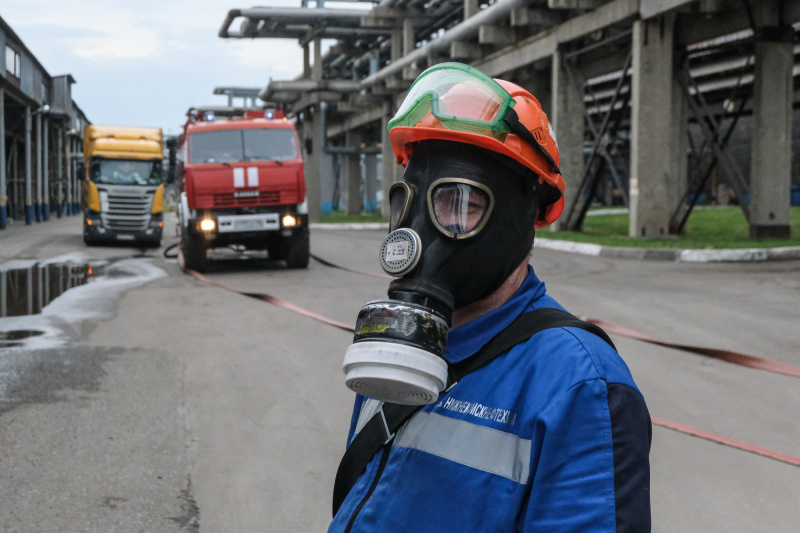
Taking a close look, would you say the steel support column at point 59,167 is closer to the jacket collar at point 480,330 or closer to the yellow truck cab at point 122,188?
the yellow truck cab at point 122,188

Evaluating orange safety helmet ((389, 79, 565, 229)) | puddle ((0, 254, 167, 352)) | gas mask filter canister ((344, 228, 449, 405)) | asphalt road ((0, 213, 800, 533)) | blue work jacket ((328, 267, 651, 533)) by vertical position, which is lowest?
asphalt road ((0, 213, 800, 533))

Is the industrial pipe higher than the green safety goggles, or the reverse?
the industrial pipe

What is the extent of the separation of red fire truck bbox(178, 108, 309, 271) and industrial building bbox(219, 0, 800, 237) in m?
2.31

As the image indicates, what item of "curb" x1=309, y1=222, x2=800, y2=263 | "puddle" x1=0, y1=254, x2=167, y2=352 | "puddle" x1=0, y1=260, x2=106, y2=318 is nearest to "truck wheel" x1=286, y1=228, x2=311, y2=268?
A: "puddle" x1=0, y1=254, x2=167, y2=352

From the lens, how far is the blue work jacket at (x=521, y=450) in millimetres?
1277

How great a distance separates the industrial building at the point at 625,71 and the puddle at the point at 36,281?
5.59 meters

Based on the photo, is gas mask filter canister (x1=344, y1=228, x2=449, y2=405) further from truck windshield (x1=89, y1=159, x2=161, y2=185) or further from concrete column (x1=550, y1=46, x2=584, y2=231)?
truck windshield (x1=89, y1=159, x2=161, y2=185)

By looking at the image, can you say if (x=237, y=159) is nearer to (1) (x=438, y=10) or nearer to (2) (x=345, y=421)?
(2) (x=345, y=421)

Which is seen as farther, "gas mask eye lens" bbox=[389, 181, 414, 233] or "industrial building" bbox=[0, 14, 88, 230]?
"industrial building" bbox=[0, 14, 88, 230]

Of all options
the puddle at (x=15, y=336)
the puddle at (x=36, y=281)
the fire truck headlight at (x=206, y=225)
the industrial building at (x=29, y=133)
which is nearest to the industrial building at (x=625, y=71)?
the fire truck headlight at (x=206, y=225)

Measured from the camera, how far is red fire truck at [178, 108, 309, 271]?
1512 centimetres

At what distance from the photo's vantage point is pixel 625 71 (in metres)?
20.6

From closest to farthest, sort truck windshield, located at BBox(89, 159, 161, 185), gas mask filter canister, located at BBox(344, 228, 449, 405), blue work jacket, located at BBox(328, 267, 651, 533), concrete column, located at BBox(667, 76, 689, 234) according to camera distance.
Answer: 1. blue work jacket, located at BBox(328, 267, 651, 533)
2. gas mask filter canister, located at BBox(344, 228, 449, 405)
3. concrete column, located at BBox(667, 76, 689, 234)
4. truck windshield, located at BBox(89, 159, 161, 185)

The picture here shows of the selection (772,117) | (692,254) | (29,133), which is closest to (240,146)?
(692,254)
